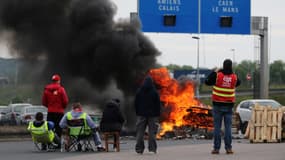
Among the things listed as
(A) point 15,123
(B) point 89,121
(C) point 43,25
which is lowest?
(A) point 15,123

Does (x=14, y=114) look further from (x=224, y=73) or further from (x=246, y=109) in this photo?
(x=224, y=73)

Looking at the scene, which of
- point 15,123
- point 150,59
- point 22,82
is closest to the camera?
point 150,59

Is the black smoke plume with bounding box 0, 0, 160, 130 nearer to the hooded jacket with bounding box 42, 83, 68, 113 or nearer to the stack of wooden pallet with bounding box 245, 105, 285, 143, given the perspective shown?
the stack of wooden pallet with bounding box 245, 105, 285, 143

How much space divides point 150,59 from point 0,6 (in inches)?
271

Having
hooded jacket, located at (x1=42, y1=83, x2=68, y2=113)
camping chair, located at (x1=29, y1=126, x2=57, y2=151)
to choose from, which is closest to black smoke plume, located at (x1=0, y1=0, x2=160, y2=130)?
hooded jacket, located at (x1=42, y1=83, x2=68, y2=113)

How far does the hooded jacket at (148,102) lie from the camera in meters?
17.3

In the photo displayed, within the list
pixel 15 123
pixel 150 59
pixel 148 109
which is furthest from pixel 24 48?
pixel 148 109

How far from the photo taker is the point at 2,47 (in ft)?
110

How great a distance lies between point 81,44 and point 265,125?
13.2 meters

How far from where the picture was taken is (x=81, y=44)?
1308 inches

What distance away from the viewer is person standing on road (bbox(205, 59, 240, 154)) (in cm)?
1653

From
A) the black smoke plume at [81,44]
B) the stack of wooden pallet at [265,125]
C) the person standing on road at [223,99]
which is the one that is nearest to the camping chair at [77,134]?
the person standing on road at [223,99]

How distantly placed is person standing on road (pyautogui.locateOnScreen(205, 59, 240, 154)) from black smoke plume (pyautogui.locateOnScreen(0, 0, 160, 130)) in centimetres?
1546

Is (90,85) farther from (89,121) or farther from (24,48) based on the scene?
(89,121)
